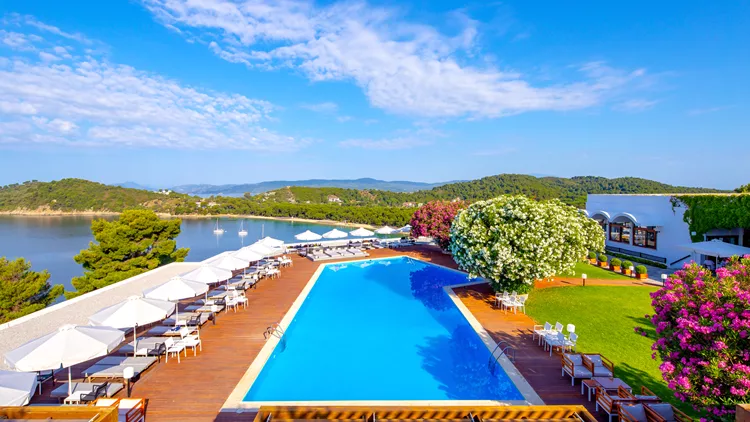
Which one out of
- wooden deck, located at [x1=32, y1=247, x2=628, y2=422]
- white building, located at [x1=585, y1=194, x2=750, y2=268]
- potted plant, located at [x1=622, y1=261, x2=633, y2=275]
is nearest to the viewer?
wooden deck, located at [x1=32, y1=247, x2=628, y2=422]

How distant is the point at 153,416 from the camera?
21.2ft

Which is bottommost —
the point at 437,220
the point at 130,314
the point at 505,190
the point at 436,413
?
the point at 436,413

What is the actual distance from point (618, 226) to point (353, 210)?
4770 centimetres

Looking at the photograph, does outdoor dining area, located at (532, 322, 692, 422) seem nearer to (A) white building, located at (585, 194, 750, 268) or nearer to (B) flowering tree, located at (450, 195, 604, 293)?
(B) flowering tree, located at (450, 195, 604, 293)

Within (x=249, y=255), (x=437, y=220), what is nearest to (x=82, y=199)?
(x=249, y=255)

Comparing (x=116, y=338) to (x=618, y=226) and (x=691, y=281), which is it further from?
(x=618, y=226)

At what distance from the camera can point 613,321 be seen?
1144cm

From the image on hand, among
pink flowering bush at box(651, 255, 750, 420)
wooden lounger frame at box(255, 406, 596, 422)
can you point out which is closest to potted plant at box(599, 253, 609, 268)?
pink flowering bush at box(651, 255, 750, 420)

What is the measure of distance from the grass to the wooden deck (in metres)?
1.42

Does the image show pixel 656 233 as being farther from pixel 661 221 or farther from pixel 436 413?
pixel 436 413

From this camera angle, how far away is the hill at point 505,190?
213 feet

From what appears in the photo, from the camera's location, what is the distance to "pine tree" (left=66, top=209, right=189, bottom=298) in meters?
20.2

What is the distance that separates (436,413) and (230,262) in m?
11.4

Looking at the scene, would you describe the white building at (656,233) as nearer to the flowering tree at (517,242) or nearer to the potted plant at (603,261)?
the potted plant at (603,261)
